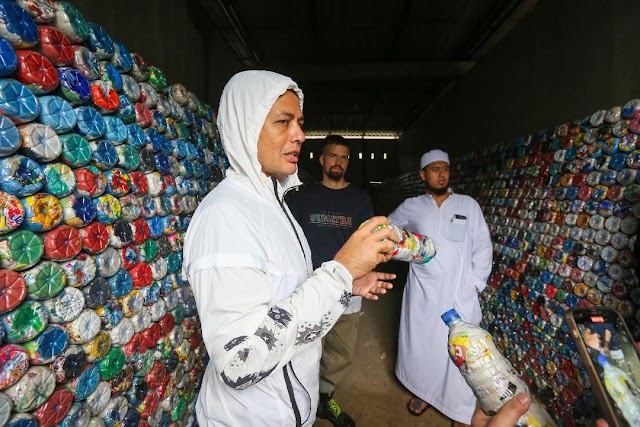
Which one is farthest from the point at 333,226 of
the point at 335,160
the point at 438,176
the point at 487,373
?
the point at 487,373

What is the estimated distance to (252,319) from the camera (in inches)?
28.3

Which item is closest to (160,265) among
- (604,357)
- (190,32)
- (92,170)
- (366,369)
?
(92,170)

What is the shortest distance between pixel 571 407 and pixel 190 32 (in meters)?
3.75

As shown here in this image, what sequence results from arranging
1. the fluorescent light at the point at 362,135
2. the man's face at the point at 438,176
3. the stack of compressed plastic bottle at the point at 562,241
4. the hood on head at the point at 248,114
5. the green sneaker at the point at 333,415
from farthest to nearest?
the fluorescent light at the point at 362,135
the man's face at the point at 438,176
the green sneaker at the point at 333,415
the stack of compressed plastic bottle at the point at 562,241
the hood on head at the point at 248,114

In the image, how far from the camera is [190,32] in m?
2.41

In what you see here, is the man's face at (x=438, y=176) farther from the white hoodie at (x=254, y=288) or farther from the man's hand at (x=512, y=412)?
the man's hand at (x=512, y=412)

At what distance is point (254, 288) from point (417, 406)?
7.88 feet

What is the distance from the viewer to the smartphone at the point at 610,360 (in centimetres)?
65

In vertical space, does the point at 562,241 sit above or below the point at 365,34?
below

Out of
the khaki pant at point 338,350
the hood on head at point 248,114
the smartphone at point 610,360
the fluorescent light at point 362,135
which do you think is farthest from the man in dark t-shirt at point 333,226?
the fluorescent light at point 362,135

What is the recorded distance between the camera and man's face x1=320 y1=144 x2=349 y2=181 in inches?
104

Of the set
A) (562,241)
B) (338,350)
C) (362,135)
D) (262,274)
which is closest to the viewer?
(262,274)

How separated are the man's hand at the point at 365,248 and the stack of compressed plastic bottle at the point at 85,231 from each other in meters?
0.86

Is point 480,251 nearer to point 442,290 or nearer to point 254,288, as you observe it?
point 442,290
